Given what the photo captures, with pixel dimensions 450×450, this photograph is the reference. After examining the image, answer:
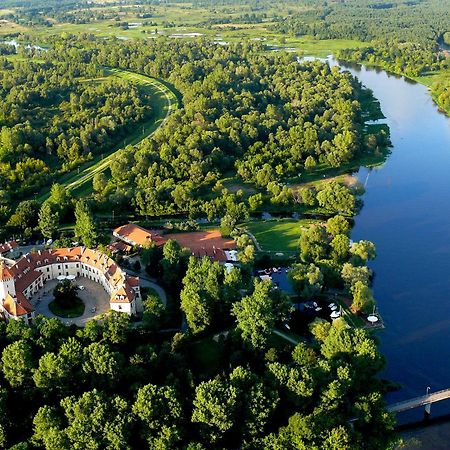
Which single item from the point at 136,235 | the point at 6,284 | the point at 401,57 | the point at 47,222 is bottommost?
the point at 136,235

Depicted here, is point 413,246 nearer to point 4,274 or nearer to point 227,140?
point 227,140

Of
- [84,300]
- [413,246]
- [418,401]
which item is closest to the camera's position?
[418,401]

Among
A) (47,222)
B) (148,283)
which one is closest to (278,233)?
(148,283)

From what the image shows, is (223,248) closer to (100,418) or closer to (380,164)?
(100,418)

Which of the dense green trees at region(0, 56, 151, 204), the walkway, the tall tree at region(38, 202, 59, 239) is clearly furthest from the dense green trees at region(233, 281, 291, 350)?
the dense green trees at region(0, 56, 151, 204)

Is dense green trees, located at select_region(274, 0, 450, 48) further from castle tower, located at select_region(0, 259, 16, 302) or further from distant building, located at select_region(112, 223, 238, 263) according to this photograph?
castle tower, located at select_region(0, 259, 16, 302)

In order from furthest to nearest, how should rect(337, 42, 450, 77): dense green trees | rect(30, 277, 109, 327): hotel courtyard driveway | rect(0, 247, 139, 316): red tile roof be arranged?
rect(337, 42, 450, 77): dense green trees < rect(30, 277, 109, 327): hotel courtyard driveway < rect(0, 247, 139, 316): red tile roof

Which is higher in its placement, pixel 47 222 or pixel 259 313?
pixel 47 222
